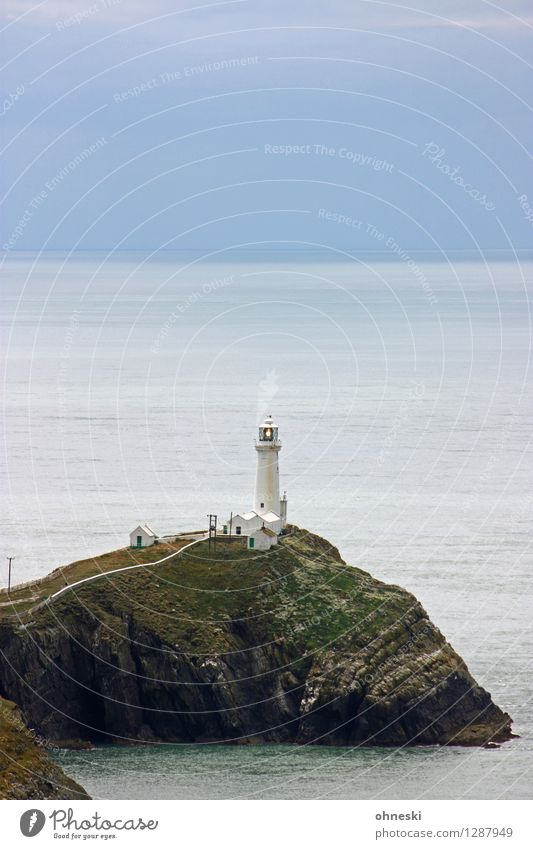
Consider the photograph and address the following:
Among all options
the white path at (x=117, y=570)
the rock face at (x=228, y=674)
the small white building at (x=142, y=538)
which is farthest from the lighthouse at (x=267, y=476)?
the rock face at (x=228, y=674)

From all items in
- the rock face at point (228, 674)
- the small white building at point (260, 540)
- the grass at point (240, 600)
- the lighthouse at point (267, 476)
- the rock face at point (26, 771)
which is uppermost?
the lighthouse at point (267, 476)

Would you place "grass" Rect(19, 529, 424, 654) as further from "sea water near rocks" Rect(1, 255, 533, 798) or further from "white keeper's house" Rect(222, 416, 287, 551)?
"sea water near rocks" Rect(1, 255, 533, 798)

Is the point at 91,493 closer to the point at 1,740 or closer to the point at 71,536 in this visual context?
the point at 71,536

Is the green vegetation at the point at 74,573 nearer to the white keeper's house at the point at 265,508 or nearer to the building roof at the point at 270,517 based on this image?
the white keeper's house at the point at 265,508

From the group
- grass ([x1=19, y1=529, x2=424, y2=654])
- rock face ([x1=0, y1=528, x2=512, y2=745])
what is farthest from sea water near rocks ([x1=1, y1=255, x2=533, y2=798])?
grass ([x1=19, y1=529, x2=424, y2=654])

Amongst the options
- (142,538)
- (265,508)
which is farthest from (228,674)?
(265,508)
